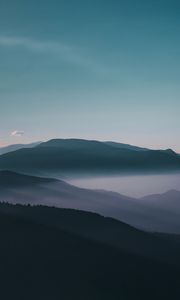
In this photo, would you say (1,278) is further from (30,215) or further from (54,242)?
(30,215)

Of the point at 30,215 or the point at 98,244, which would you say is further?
the point at 30,215

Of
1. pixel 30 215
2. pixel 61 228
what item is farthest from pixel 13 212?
pixel 61 228

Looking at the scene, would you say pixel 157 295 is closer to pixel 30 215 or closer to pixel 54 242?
pixel 54 242

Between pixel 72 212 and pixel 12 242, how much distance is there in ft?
153

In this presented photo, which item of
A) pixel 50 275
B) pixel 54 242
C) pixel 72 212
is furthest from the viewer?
pixel 72 212

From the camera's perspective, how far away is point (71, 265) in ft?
224

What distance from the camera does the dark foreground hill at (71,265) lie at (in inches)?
2324

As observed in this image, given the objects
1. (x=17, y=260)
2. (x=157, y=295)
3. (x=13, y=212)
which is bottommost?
(x=157, y=295)

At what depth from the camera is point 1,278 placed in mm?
58531

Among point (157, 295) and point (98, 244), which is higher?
point (98, 244)

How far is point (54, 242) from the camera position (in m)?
77.3

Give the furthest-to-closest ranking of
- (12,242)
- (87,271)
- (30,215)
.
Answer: (30,215)
(12,242)
(87,271)

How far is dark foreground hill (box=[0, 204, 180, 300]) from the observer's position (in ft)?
194

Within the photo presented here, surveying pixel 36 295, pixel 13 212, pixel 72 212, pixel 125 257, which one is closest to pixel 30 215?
pixel 13 212
